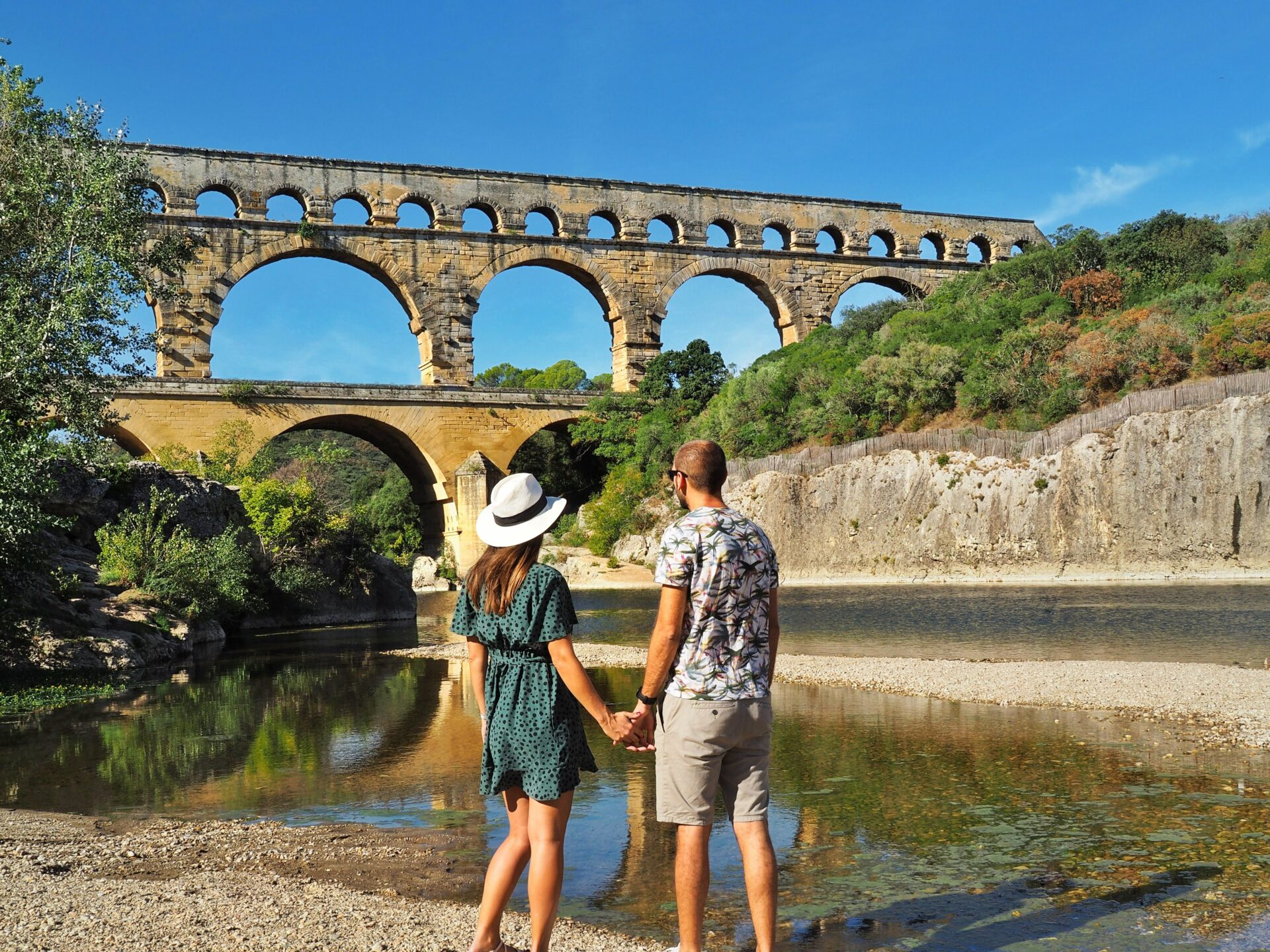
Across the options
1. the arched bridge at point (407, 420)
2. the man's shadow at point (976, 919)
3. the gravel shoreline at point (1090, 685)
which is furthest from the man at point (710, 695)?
the arched bridge at point (407, 420)

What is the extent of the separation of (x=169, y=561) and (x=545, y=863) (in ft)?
50.3

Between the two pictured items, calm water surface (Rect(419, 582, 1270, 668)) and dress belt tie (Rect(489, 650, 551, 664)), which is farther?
calm water surface (Rect(419, 582, 1270, 668))

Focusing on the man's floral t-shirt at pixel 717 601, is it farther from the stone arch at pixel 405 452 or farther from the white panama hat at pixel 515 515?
the stone arch at pixel 405 452

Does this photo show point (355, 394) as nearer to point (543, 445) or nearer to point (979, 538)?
point (543, 445)

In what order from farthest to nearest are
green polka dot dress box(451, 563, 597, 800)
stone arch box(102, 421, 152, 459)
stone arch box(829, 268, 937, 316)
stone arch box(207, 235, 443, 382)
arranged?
stone arch box(829, 268, 937, 316) < stone arch box(207, 235, 443, 382) < stone arch box(102, 421, 152, 459) < green polka dot dress box(451, 563, 597, 800)

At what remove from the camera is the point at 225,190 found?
39094 millimetres

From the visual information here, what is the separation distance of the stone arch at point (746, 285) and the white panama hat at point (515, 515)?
134 feet

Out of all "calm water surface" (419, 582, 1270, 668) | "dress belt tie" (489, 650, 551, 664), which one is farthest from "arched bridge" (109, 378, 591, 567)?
"dress belt tie" (489, 650, 551, 664)

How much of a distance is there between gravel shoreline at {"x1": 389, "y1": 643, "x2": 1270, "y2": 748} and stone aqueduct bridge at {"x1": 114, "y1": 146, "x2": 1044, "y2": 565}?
1038 inches

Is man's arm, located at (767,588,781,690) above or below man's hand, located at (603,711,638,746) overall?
above

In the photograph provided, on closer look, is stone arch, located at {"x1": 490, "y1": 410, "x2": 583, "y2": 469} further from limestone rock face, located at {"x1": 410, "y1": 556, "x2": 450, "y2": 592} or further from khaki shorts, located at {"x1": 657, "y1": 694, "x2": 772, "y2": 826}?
khaki shorts, located at {"x1": 657, "y1": 694, "x2": 772, "y2": 826}

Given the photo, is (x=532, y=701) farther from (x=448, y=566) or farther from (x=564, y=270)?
(x=564, y=270)

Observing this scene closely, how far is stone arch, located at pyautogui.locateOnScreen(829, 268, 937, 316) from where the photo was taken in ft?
157

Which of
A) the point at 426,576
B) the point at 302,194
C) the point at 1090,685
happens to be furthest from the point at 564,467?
the point at 1090,685
